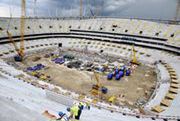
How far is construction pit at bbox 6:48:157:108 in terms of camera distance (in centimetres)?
4753

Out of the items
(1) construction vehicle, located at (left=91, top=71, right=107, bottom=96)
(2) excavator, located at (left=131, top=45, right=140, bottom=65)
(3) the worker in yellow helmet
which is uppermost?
(3) the worker in yellow helmet

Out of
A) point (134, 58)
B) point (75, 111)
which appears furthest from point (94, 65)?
point (75, 111)

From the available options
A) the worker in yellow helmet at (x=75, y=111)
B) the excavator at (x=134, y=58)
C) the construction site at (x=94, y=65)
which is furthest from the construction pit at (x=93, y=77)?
the worker in yellow helmet at (x=75, y=111)

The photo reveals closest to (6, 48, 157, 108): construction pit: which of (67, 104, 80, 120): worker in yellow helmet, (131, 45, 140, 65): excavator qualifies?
(131, 45, 140, 65): excavator

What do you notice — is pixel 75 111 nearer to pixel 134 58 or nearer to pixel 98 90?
pixel 98 90

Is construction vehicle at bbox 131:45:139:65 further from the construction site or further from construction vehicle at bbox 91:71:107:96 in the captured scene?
construction vehicle at bbox 91:71:107:96

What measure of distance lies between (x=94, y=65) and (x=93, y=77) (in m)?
12.4

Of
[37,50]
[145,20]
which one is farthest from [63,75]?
[145,20]

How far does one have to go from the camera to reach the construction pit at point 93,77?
4753 centimetres

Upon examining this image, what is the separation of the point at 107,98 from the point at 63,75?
19.3 m

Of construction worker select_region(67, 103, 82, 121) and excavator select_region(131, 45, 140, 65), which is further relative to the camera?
excavator select_region(131, 45, 140, 65)

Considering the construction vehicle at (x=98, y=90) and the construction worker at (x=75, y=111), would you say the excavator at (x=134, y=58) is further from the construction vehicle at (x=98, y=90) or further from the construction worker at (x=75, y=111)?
the construction worker at (x=75, y=111)

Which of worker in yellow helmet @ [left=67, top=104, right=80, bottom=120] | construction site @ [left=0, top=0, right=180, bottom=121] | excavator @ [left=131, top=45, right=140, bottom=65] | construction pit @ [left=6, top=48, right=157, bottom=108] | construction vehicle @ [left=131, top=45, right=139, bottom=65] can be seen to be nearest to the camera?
worker in yellow helmet @ [left=67, top=104, right=80, bottom=120]

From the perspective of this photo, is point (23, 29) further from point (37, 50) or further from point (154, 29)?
point (154, 29)
